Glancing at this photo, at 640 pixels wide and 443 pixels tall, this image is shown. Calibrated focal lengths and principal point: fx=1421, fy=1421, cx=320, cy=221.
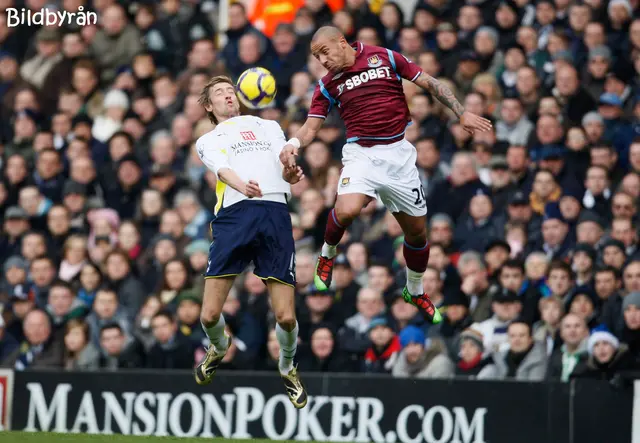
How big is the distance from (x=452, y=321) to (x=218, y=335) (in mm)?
3590

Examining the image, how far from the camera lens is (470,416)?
14.4 metres

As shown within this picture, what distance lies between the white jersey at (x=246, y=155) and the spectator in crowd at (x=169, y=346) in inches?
163

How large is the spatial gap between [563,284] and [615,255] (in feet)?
2.00

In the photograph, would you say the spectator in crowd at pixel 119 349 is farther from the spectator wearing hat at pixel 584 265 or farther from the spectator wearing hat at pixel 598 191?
the spectator wearing hat at pixel 598 191

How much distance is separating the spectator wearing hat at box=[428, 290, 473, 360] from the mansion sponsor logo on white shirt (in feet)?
27.4

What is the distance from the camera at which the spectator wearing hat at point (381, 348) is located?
1505cm

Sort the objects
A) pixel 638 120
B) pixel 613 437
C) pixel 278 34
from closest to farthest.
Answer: pixel 613 437 < pixel 638 120 < pixel 278 34

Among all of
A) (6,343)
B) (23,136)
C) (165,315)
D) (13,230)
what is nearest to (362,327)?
(165,315)

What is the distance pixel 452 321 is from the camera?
15086 mm

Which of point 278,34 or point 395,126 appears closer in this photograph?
point 395,126

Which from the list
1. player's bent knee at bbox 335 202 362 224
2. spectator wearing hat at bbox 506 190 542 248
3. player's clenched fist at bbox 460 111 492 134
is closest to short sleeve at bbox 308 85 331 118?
player's bent knee at bbox 335 202 362 224

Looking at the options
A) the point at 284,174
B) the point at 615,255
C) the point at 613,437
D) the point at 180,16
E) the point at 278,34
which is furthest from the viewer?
the point at 180,16

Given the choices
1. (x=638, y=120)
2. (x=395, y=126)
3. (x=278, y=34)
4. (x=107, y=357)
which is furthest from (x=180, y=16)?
(x=395, y=126)

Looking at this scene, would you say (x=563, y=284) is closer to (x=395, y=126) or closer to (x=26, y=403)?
(x=395, y=126)
